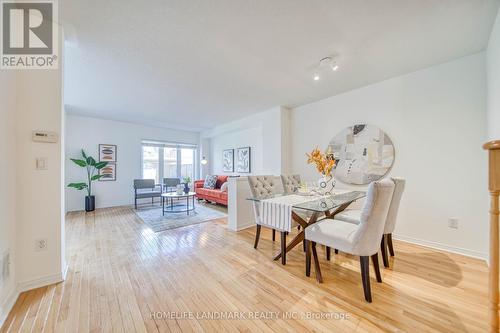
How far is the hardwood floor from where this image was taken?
1351 millimetres

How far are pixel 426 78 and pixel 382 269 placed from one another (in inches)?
106

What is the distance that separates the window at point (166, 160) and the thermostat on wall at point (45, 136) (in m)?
4.62

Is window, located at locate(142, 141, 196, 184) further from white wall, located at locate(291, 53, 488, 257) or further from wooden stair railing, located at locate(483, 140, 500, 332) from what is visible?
wooden stair railing, located at locate(483, 140, 500, 332)

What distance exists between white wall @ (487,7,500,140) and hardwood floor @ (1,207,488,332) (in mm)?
1531

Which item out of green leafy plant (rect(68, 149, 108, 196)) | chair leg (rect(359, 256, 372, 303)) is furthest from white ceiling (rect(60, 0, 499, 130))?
chair leg (rect(359, 256, 372, 303))

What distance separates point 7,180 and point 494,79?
4.57 metres

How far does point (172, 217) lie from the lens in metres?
4.17

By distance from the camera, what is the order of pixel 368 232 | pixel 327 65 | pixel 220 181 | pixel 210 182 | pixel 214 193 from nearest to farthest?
1. pixel 368 232
2. pixel 327 65
3. pixel 214 193
4. pixel 220 181
5. pixel 210 182

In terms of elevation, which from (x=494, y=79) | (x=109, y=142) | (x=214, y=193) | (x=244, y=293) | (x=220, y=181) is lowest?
(x=244, y=293)

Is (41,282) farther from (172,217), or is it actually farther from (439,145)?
(439,145)

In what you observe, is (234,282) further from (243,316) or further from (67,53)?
(67,53)

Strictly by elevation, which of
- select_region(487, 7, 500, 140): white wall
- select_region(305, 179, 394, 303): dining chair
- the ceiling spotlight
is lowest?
select_region(305, 179, 394, 303): dining chair

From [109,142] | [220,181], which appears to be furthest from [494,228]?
[109,142]

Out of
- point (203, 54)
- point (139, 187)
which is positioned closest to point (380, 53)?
point (203, 54)
